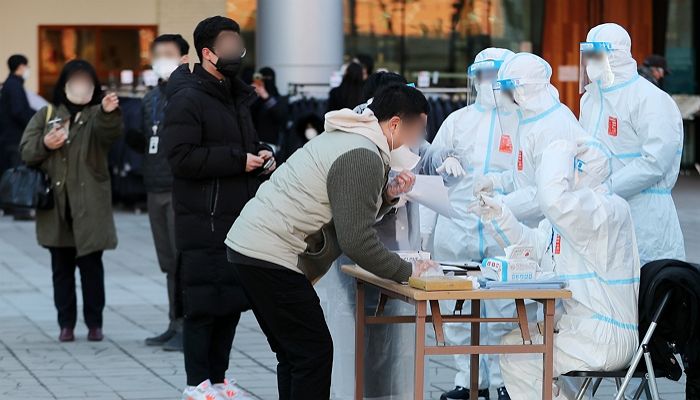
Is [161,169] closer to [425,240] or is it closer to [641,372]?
[425,240]

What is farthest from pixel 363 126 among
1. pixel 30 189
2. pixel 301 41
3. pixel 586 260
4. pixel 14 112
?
pixel 301 41

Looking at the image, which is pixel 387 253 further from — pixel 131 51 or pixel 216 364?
pixel 131 51

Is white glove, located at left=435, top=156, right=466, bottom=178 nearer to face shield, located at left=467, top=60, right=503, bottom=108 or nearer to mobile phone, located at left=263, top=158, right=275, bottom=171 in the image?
face shield, located at left=467, top=60, right=503, bottom=108

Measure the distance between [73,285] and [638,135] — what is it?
3.78 m

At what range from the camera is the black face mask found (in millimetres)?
6516

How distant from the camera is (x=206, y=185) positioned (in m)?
6.56

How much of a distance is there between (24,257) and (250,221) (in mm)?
7799

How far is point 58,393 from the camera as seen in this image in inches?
286

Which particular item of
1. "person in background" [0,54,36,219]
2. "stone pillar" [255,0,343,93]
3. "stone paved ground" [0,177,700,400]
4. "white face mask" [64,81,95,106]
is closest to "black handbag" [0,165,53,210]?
"white face mask" [64,81,95,106]

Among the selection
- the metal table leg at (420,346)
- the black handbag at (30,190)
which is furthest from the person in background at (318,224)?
the black handbag at (30,190)

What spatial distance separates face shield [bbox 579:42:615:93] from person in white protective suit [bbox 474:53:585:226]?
449 mm

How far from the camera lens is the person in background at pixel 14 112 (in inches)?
610

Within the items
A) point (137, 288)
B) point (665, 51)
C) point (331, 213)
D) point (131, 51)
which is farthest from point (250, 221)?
point (665, 51)

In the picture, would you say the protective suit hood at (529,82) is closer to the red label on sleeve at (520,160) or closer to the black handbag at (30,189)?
the red label on sleeve at (520,160)
